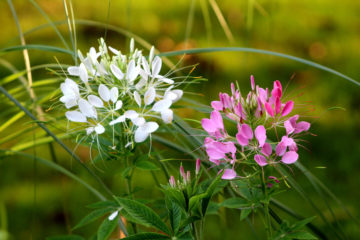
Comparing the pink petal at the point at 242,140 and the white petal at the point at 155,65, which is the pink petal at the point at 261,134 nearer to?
the pink petal at the point at 242,140

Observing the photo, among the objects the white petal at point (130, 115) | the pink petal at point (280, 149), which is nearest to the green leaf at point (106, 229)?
the white petal at point (130, 115)

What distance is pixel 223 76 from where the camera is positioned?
8.55 feet

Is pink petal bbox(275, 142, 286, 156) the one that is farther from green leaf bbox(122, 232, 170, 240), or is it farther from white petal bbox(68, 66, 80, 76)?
white petal bbox(68, 66, 80, 76)

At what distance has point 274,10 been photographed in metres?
3.27

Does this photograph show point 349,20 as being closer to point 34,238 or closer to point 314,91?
point 314,91

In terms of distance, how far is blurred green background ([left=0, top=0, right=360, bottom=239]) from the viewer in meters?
1.81

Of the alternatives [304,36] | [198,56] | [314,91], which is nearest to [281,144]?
[314,91]

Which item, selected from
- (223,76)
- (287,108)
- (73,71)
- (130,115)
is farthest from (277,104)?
(223,76)

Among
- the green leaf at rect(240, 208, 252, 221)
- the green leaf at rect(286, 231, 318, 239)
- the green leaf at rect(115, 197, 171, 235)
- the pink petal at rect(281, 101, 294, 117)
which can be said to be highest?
the pink petal at rect(281, 101, 294, 117)

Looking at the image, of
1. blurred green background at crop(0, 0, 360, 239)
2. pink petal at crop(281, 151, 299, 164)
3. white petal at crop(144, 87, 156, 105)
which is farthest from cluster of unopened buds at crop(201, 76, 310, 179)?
blurred green background at crop(0, 0, 360, 239)

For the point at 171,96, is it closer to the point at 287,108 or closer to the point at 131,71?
the point at 131,71

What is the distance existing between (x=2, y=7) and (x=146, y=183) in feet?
7.70

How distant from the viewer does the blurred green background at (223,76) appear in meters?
1.81

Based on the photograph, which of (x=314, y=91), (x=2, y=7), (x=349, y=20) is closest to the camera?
(x=314, y=91)
